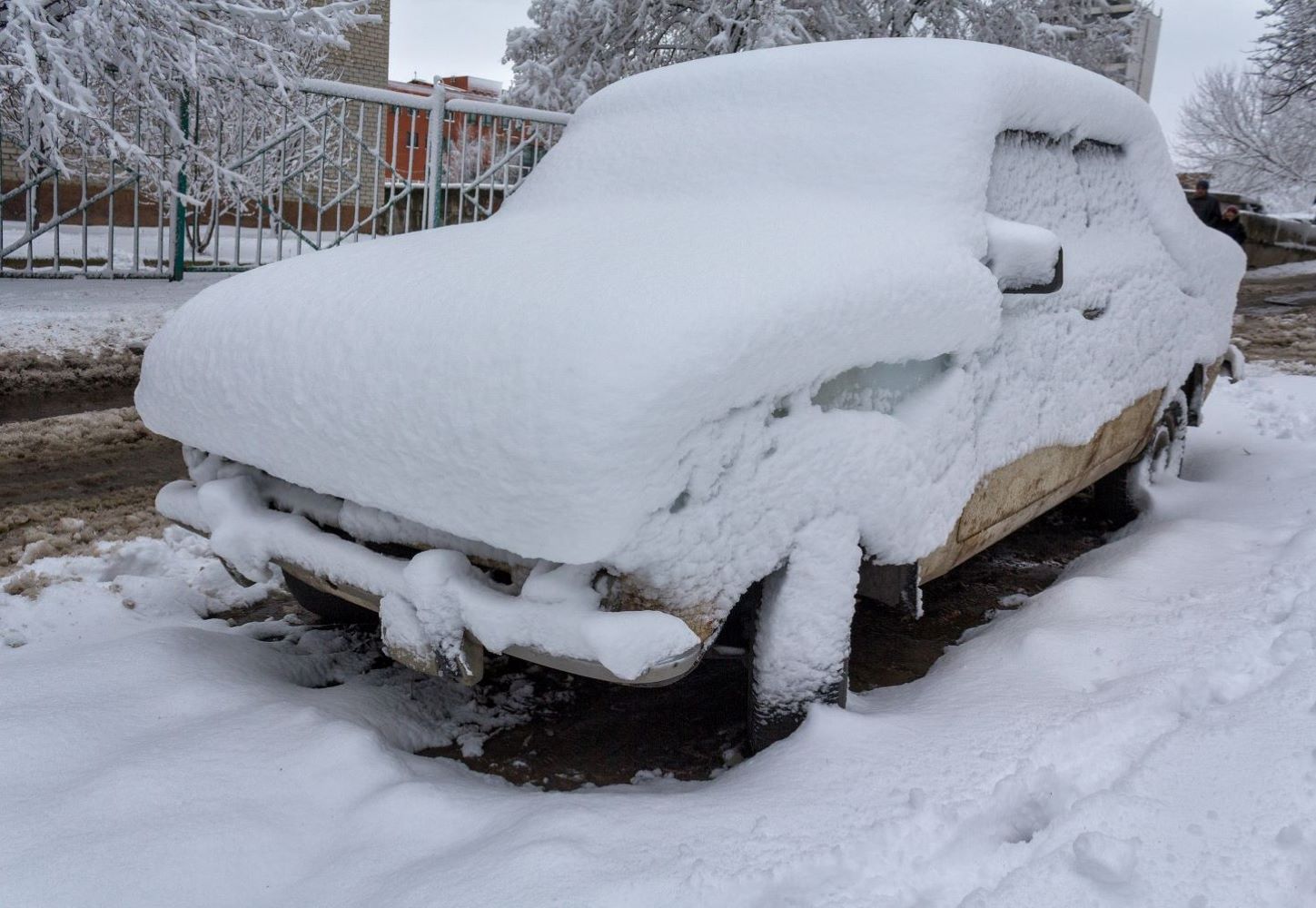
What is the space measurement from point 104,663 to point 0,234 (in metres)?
6.14

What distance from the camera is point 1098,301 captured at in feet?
11.8

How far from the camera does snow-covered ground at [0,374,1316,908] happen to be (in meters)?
1.95

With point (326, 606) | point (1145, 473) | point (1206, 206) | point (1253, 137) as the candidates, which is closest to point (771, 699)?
point (326, 606)

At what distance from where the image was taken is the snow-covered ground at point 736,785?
195 cm

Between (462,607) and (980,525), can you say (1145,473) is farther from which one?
(462,607)

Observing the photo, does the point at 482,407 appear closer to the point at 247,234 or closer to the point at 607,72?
the point at 247,234

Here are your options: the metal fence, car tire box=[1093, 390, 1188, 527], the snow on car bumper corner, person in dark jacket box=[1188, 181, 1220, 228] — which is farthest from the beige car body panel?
person in dark jacket box=[1188, 181, 1220, 228]

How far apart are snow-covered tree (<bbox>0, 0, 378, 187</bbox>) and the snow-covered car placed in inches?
135

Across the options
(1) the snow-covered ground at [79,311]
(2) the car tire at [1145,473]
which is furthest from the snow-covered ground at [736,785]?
(1) the snow-covered ground at [79,311]

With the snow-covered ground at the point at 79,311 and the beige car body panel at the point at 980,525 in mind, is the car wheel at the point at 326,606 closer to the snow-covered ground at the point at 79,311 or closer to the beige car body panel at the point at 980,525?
the beige car body panel at the point at 980,525

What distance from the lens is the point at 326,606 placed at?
3506 millimetres

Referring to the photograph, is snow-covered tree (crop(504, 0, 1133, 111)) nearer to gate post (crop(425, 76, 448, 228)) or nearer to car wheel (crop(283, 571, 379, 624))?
gate post (crop(425, 76, 448, 228))

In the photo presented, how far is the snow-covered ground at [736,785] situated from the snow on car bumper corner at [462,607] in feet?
1.05

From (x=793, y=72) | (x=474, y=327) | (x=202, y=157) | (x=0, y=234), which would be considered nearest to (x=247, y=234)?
(x=0, y=234)
